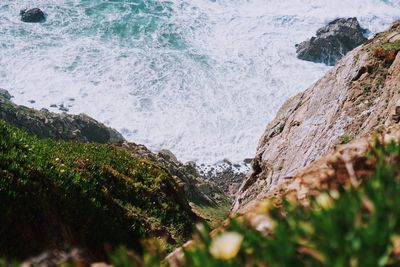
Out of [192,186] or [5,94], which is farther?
[5,94]

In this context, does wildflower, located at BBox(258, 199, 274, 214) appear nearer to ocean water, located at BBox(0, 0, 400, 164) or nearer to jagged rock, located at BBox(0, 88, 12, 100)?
ocean water, located at BBox(0, 0, 400, 164)

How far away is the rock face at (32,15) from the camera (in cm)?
6562

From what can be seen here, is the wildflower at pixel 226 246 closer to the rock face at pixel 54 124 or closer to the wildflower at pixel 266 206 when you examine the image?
the wildflower at pixel 266 206

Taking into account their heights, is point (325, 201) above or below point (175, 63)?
above

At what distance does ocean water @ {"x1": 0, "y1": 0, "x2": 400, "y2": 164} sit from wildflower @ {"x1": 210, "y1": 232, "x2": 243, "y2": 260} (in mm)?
43871

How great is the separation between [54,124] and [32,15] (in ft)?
115

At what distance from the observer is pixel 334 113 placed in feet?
43.0

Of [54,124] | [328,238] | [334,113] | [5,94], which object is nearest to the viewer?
[328,238]

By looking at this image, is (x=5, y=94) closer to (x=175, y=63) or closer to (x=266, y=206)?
(x=175, y=63)

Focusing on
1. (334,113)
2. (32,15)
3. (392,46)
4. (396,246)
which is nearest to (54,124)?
(334,113)

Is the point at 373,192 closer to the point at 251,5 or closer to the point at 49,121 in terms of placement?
the point at 49,121

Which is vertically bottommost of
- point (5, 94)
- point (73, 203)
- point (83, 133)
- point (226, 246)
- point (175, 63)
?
point (5, 94)

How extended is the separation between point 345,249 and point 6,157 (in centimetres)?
809

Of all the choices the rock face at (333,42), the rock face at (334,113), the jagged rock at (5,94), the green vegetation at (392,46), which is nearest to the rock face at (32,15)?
the jagged rock at (5,94)
